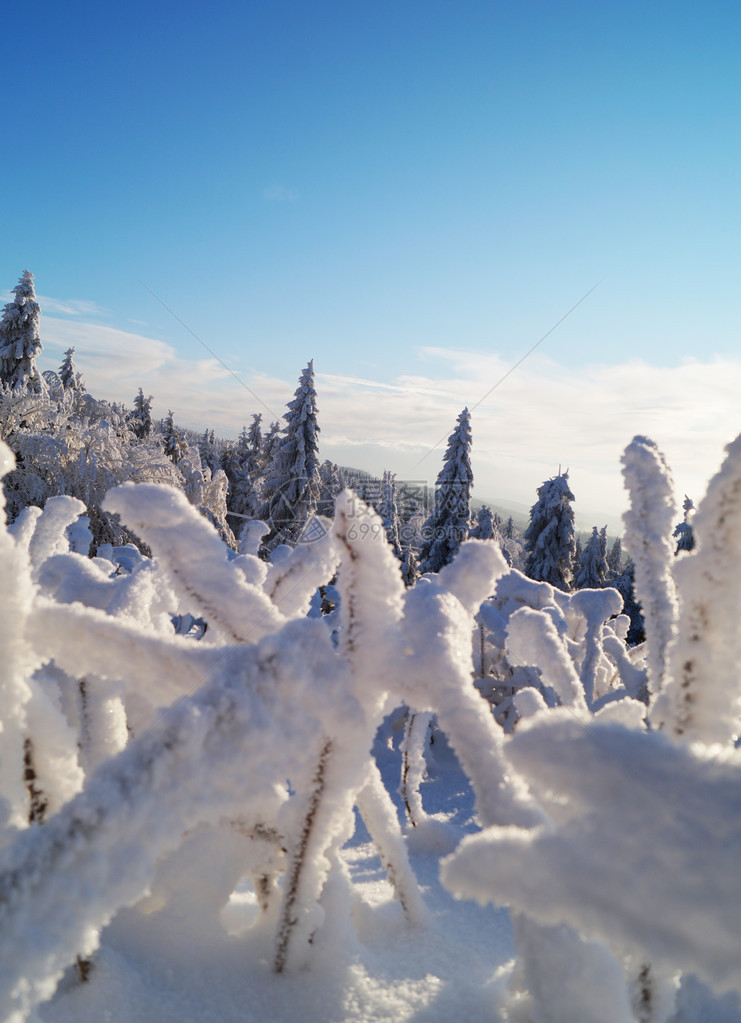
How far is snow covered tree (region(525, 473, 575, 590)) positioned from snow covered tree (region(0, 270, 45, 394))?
2160cm

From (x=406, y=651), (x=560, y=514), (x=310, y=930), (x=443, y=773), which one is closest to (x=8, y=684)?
(x=406, y=651)

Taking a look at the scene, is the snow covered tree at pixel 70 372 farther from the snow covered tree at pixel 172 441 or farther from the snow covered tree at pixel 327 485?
the snow covered tree at pixel 327 485

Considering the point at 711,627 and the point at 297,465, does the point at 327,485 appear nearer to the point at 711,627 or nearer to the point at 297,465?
the point at 297,465

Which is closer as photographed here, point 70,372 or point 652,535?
point 652,535

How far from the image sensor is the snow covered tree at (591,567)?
29.4 m

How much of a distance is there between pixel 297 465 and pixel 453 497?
6.32 m

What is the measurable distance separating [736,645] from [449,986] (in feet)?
3.37

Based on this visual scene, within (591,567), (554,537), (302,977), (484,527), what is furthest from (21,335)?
(591,567)

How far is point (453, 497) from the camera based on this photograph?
71.3ft

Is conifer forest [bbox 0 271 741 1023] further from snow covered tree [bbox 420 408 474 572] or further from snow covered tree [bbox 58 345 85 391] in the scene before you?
snow covered tree [bbox 58 345 85 391]

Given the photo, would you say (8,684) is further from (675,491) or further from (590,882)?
(675,491)

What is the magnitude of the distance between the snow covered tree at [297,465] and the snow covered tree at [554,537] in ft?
33.8

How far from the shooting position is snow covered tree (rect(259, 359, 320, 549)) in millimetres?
19828

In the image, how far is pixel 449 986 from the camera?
50.3 inches
